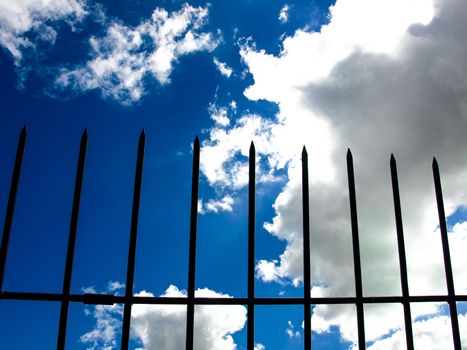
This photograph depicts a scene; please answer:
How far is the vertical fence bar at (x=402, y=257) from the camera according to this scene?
4.79 m

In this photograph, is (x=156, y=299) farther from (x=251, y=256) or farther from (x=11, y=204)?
(x=11, y=204)

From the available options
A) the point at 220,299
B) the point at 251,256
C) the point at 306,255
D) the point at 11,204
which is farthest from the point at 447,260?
the point at 11,204

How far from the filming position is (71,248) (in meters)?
4.53

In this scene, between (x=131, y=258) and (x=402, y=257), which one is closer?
(x=131, y=258)

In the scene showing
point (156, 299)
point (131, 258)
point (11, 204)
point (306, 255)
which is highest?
point (11, 204)

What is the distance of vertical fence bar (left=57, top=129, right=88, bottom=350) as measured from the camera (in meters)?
4.33

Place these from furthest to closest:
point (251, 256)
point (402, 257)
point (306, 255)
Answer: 1. point (402, 257)
2. point (306, 255)
3. point (251, 256)

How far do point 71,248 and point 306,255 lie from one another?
2134mm

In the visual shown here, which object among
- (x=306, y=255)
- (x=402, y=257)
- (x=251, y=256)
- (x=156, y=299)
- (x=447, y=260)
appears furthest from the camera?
(x=447, y=260)

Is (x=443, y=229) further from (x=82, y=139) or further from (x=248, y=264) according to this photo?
(x=82, y=139)

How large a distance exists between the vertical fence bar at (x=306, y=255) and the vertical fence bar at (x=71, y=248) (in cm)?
209

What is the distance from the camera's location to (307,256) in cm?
481

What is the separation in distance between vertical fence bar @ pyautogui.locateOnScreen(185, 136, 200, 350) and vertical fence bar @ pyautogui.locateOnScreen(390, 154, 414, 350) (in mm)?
2000

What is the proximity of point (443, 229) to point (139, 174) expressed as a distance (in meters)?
3.12
